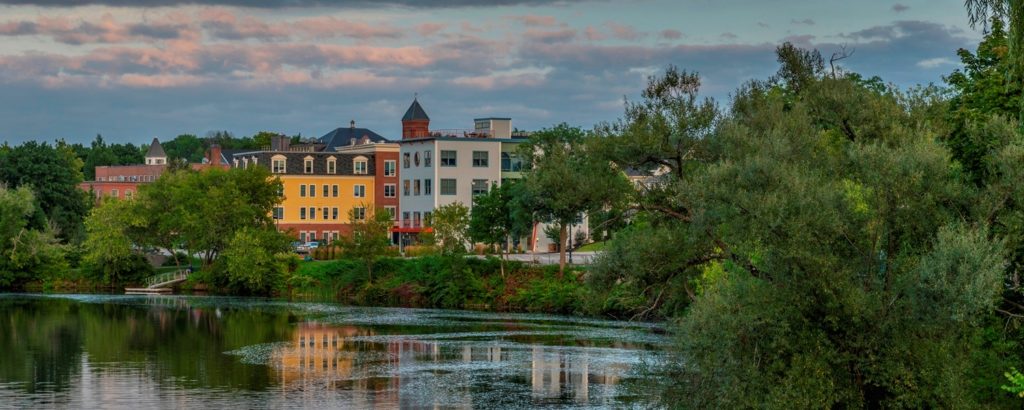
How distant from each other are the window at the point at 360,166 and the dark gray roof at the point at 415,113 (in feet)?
18.9

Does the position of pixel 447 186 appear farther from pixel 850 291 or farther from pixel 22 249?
pixel 850 291

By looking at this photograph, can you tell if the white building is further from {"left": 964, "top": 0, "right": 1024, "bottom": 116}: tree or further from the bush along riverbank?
{"left": 964, "top": 0, "right": 1024, "bottom": 116}: tree

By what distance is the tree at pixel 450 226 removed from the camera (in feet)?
281

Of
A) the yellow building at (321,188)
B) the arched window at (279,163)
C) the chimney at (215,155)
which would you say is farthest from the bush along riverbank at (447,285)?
the chimney at (215,155)

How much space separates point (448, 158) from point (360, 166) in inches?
546

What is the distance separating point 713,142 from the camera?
43406 mm

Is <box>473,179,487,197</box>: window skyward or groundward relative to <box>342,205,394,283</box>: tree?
skyward

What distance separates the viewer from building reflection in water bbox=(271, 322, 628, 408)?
143 feet

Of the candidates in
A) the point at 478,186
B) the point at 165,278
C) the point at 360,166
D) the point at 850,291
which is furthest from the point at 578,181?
the point at 360,166

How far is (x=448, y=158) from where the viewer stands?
4483 inches

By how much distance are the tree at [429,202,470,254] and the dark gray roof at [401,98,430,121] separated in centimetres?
3564

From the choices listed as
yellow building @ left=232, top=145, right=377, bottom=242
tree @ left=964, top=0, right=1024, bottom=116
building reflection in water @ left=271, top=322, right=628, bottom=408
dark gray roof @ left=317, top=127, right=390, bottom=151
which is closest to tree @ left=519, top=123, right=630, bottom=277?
building reflection in water @ left=271, top=322, right=628, bottom=408

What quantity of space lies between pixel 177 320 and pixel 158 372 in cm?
2274

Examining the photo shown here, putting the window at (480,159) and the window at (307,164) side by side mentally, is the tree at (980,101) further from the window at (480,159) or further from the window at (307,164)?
the window at (307,164)
